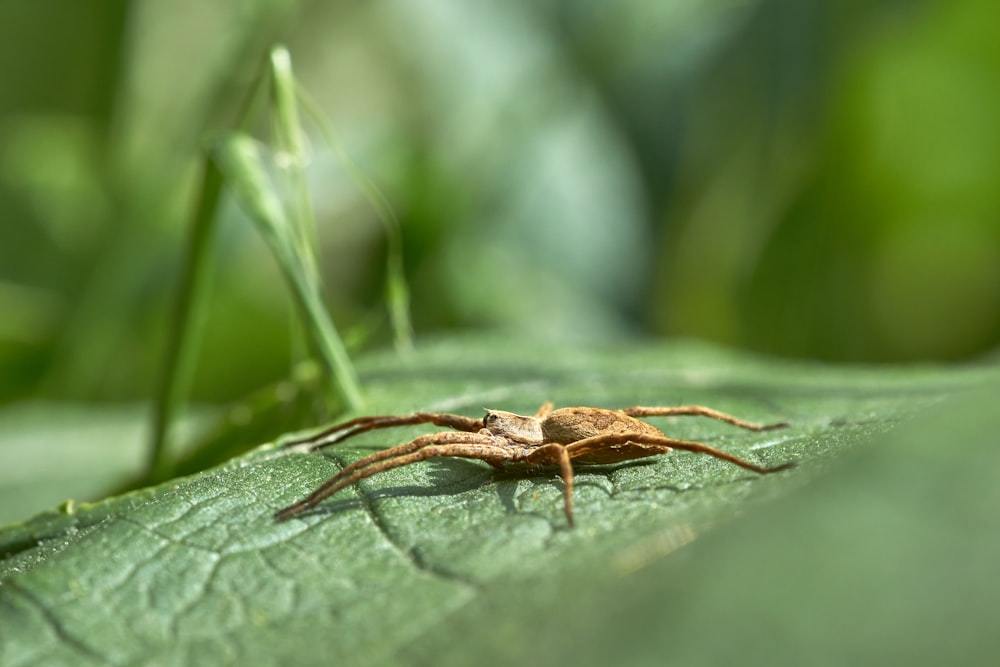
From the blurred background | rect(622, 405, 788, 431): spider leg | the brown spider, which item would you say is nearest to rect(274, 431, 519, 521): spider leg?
the brown spider

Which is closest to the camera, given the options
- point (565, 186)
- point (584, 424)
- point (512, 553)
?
point (512, 553)

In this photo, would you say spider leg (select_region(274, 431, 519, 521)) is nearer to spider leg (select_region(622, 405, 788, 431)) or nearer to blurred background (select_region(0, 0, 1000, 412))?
spider leg (select_region(622, 405, 788, 431))

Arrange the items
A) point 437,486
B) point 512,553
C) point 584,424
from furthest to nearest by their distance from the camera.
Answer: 1. point 584,424
2. point 437,486
3. point 512,553

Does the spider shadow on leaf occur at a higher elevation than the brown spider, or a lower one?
lower

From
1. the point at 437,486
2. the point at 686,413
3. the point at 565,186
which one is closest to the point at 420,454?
the point at 437,486

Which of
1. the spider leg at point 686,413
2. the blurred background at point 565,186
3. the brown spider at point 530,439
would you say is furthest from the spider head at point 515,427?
the blurred background at point 565,186

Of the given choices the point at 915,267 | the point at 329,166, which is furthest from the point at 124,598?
the point at 915,267

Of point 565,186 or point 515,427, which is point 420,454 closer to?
point 515,427
